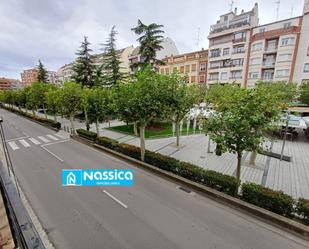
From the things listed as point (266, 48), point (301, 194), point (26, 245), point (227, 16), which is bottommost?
point (301, 194)

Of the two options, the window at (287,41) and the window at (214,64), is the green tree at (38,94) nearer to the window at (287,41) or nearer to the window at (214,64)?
the window at (214,64)

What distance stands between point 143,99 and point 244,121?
5.27m

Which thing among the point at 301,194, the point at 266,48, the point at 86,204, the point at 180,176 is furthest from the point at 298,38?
the point at 86,204

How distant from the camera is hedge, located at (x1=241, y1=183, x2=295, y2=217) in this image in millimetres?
6023

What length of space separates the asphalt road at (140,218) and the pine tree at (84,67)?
882 inches

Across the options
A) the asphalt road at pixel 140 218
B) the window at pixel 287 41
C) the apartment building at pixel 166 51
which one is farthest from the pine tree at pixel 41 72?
the window at pixel 287 41

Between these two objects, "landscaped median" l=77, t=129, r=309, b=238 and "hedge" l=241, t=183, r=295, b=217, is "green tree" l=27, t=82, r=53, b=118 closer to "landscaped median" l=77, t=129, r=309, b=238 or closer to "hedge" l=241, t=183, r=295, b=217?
"landscaped median" l=77, t=129, r=309, b=238

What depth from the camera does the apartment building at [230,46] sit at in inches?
1291

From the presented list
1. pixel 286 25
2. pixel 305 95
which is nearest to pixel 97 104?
pixel 305 95

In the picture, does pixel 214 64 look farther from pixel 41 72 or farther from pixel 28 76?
pixel 28 76

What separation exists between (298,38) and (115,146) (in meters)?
33.1

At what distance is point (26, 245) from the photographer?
5.36 feet

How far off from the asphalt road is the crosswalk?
6799mm

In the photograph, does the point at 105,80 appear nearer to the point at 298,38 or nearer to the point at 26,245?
the point at 26,245
